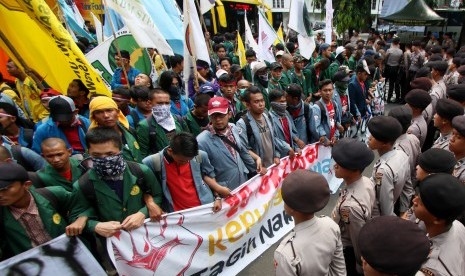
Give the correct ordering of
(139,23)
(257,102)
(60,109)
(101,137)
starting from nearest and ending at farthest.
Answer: (101,137) < (60,109) < (257,102) < (139,23)

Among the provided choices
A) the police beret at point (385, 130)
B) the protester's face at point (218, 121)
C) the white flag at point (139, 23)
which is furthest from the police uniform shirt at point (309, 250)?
the white flag at point (139, 23)

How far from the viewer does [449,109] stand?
3.74 meters

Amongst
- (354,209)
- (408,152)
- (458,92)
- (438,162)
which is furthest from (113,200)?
(458,92)

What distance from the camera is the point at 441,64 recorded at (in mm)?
6207

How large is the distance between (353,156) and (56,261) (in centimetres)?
239

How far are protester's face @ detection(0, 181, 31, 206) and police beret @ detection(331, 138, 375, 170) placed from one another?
236cm

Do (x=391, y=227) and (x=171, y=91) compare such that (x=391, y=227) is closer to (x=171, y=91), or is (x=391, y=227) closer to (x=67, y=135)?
(x=67, y=135)

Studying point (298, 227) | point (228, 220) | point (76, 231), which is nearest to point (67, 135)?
point (76, 231)

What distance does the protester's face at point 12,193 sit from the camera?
2307 millimetres

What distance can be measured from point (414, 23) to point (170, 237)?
1333cm

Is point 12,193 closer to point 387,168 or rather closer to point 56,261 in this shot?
point 56,261

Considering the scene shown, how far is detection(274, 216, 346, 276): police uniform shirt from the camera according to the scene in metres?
1.92

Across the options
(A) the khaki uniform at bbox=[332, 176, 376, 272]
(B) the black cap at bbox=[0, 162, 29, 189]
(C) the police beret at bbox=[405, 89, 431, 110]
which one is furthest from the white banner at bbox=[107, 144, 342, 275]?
(C) the police beret at bbox=[405, 89, 431, 110]

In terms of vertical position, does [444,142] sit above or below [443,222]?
below
